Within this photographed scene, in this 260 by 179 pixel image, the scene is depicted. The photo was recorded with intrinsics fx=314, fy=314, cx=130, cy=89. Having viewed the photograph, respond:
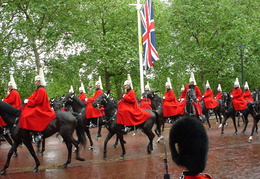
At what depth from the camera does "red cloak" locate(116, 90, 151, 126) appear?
32.8 feet

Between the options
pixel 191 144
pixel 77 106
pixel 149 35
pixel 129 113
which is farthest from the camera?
pixel 149 35

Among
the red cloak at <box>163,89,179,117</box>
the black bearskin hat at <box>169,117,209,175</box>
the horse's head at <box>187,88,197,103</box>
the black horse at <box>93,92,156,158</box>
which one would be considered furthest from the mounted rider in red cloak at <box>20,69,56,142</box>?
the red cloak at <box>163,89,179,117</box>

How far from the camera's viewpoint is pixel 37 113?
27.9ft

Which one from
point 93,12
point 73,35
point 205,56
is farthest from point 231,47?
point 73,35

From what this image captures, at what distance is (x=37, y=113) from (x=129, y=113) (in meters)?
2.93

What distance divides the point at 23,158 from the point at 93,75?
16.5 meters

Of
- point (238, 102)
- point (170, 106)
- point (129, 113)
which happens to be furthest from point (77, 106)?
point (238, 102)

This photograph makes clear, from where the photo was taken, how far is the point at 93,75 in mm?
26656

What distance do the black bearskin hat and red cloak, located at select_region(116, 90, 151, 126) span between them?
660 cm

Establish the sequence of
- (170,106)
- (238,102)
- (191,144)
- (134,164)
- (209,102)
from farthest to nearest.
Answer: (209,102), (238,102), (170,106), (134,164), (191,144)

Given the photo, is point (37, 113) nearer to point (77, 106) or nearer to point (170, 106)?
point (77, 106)

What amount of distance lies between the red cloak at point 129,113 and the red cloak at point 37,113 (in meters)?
2.30

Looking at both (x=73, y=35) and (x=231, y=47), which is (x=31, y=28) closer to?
(x=73, y=35)

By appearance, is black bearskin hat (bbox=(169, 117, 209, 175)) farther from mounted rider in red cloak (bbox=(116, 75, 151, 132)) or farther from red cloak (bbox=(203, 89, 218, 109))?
red cloak (bbox=(203, 89, 218, 109))
